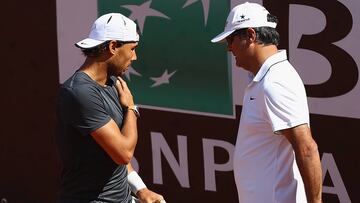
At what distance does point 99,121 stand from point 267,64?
2.48 feet

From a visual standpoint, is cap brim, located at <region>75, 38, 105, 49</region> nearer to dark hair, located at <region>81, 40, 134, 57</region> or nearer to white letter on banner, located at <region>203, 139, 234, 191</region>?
dark hair, located at <region>81, 40, 134, 57</region>

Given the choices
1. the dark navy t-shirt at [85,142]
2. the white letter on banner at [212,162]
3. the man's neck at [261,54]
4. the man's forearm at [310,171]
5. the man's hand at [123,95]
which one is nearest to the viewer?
the man's forearm at [310,171]

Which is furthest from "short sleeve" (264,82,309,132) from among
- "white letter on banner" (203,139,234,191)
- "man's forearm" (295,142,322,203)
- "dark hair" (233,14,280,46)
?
"white letter on banner" (203,139,234,191)

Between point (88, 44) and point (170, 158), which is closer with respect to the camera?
point (88, 44)

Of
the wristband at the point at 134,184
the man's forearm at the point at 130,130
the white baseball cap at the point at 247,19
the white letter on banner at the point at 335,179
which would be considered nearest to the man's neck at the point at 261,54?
the white baseball cap at the point at 247,19

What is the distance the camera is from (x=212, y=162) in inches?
223

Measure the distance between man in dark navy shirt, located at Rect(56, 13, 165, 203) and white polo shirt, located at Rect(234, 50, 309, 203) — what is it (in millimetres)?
486

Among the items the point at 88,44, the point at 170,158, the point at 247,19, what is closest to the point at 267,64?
→ the point at 247,19

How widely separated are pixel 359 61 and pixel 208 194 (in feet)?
4.60

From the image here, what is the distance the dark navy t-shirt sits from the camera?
3641 mm

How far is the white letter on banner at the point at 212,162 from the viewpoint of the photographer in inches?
221

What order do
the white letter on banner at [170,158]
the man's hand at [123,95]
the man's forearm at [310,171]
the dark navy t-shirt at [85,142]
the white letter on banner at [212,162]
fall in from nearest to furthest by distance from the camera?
1. the man's forearm at [310,171]
2. the dark navy t-shirt at [85,142]
3. the man's hand at [123,95]
4. the white letter on banner at [212,162]
5. the white letter on banner at [170,158]

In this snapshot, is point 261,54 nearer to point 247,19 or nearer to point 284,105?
point 247,19

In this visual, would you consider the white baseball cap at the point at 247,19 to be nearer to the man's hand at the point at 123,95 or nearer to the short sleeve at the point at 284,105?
the short sleeve at the point at 284,105
